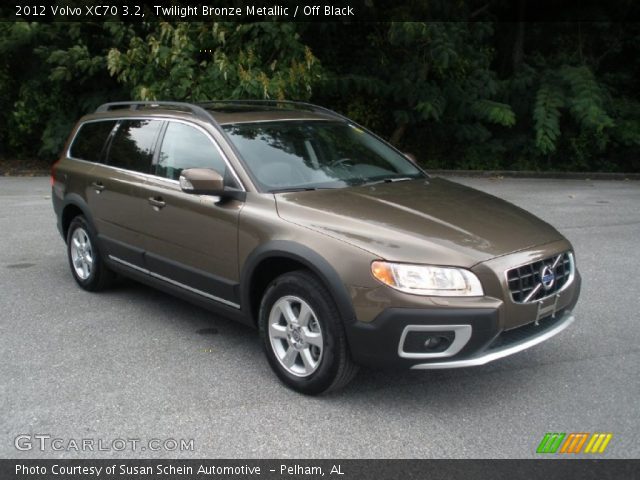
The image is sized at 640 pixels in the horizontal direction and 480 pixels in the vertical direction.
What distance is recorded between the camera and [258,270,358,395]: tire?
12.2ft

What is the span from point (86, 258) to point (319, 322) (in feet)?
10.5

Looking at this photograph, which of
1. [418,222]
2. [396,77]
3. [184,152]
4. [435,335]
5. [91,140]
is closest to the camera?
[435,335]

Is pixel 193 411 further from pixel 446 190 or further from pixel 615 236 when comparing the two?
pixel 615 236

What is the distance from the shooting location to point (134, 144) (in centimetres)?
551

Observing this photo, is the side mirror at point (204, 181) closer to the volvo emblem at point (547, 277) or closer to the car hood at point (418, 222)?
the car hood at point (418, 222)

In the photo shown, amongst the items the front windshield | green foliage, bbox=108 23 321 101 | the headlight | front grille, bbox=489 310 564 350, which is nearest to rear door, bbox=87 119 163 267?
the front windshield

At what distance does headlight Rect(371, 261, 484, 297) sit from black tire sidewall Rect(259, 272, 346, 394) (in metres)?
0.38

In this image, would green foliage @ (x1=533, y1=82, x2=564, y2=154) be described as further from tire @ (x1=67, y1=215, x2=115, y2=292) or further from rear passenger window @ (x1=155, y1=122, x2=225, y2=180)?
rear passenger window @ (x1=155, y1=122, x2=225, y2=180)

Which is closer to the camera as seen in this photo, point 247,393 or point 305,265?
point 305,265

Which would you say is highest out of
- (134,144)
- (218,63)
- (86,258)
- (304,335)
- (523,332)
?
(218,63)

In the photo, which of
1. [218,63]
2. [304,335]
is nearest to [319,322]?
[304,335]

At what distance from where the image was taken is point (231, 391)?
4.04 meters

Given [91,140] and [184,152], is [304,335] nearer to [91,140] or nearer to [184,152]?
[184,152]

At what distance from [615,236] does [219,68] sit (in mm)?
7116
